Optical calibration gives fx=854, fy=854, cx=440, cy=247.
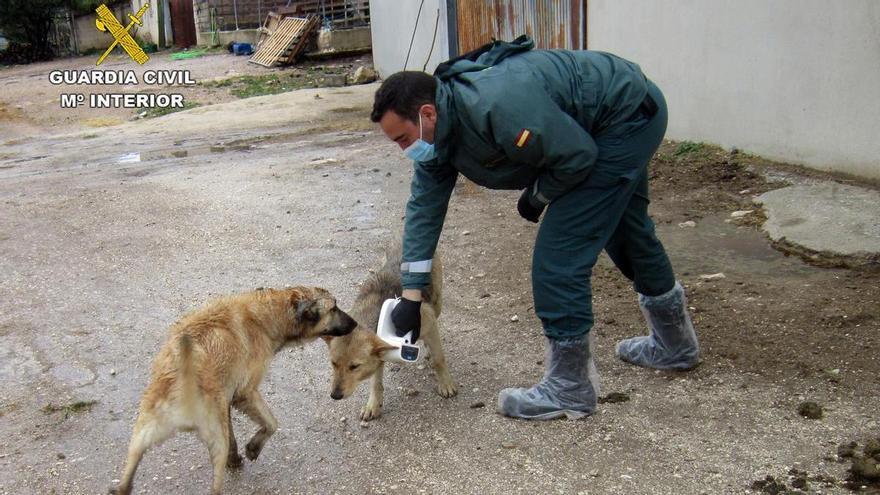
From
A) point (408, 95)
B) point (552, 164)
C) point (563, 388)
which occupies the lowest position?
point (563, 388)

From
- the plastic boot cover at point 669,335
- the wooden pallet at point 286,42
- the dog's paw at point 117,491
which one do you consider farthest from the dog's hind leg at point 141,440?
the wooden pallet at point 286,42

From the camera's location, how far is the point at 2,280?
6668 mm

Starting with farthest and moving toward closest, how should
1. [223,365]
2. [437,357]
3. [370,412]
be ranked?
1. [437,357]
2. [370,412]
3. [223,365]

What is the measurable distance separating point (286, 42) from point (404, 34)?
26.3 ft

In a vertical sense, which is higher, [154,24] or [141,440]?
[154,24]

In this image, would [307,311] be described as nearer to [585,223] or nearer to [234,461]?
[234,461]

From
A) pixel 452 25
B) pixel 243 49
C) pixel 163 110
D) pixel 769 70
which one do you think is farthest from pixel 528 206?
pixel 243 49

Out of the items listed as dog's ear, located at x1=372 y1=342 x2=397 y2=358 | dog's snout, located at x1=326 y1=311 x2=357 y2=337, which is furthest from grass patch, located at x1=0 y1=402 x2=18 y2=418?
dog's ear, located at x1=372 y1=342 x2=397 y2=358

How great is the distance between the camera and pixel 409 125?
11.5ft

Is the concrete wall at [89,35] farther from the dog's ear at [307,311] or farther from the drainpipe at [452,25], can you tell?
the dog's ear at [307,311]

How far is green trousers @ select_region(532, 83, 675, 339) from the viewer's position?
12.0 ft

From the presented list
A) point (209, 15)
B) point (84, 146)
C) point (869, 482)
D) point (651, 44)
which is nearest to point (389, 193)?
point (651, 44)

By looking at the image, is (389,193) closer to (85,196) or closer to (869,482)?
(85,196)

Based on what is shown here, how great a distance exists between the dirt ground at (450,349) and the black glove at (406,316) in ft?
1.66
